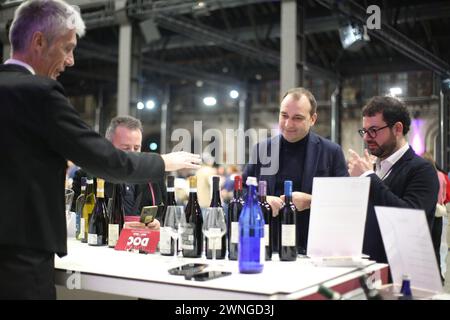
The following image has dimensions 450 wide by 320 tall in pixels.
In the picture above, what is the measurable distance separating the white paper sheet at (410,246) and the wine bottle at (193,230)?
770 millimetres

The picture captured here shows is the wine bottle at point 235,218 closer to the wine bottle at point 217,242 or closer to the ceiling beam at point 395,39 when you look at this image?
the wine bottle at point 217,242

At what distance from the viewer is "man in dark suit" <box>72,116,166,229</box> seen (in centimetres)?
304

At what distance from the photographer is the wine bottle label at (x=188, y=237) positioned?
203cm

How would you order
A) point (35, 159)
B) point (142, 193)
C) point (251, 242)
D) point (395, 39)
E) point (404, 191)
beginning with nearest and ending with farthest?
point (35, 159) → point (251, 242) → point (404, 191) → point (142, 193) → point (395, 39)

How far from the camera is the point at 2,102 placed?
4.94ft

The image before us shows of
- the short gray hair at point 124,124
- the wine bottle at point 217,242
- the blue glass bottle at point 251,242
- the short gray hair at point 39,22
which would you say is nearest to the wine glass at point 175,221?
the wine bottle at point 217,242

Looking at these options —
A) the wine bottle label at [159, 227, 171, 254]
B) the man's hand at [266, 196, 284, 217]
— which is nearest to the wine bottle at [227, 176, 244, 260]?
the man's hand at [266, 196, 284, 217]

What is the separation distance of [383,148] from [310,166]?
1.25ft

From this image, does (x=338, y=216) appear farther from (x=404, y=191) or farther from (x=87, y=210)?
(x=87, y=210)

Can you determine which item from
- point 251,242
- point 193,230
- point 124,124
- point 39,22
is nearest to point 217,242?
point 193,230

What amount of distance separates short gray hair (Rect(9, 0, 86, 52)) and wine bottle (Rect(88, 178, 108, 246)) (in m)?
0.95

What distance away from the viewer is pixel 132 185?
308 centimetres
